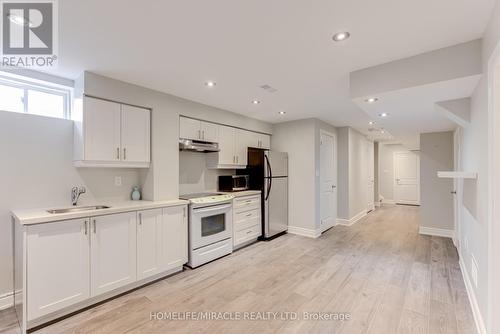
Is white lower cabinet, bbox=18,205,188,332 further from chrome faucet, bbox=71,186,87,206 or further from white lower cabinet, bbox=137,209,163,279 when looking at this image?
chrome faucet, bbox=71,186,87,206

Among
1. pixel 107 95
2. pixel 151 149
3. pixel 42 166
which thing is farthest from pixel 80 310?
pixel 107 95

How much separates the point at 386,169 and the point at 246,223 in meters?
7.51

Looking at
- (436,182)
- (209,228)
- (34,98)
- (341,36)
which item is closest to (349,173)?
(436,182)

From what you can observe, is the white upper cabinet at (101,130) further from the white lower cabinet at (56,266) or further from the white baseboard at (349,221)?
the white baseboard at (349,221)

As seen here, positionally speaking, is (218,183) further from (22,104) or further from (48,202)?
(22,104)

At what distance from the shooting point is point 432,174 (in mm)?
4805

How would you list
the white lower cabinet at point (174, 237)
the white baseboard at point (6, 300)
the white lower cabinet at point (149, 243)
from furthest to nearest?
the white lower cabinet at point (174, 237)
the white lower cabinet at point (149, 243)
the white baseboard at point (6, 300)

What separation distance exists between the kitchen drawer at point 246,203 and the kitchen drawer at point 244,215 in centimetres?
5

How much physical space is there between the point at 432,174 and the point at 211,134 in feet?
15.1

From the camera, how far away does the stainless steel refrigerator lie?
447 centimetres

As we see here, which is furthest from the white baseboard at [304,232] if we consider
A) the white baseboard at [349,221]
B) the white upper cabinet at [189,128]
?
the white upper cabinet at [189,128]

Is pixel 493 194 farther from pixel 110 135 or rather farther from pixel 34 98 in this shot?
pixel 34 98

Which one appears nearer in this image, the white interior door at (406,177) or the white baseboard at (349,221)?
the white baseboard at (349,221)

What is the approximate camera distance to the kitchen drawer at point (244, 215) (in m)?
3.96
